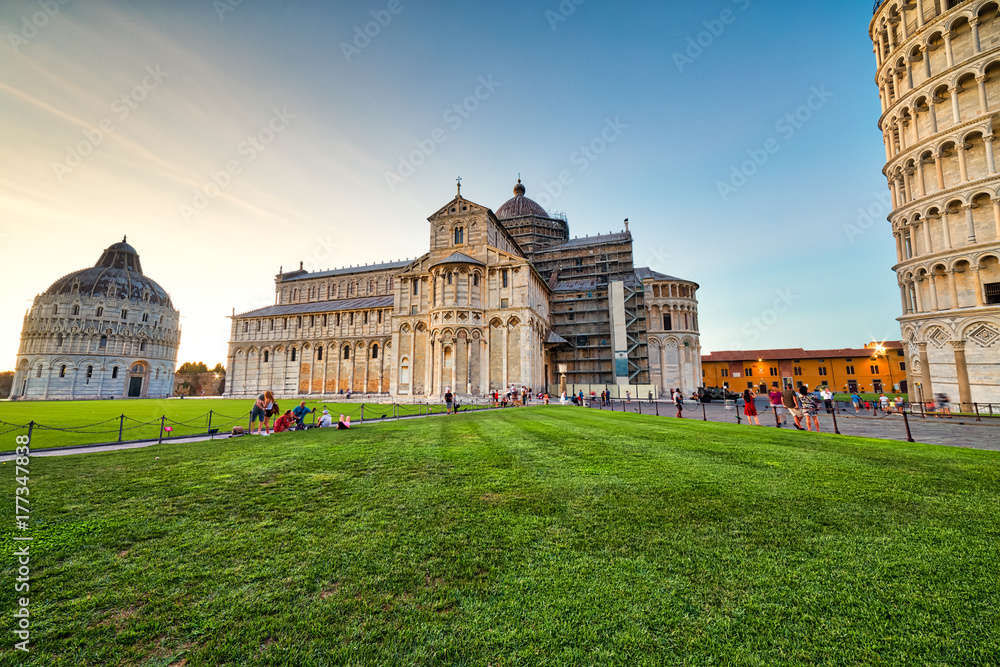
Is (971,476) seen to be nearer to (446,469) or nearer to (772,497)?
(772,497)

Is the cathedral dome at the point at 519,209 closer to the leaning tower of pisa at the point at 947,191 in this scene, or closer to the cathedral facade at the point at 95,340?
the leaning tower of pisa at the point at 947,191

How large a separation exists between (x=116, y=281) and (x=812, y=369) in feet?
366

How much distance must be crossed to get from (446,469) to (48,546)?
4753 mm

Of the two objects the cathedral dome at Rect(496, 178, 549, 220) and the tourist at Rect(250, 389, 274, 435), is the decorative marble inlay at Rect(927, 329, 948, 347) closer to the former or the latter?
the tourist at Rect(250, 389, 274, 435)

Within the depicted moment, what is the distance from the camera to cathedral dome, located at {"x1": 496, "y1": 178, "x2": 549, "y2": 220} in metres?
53.2

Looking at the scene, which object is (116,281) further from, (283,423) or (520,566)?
(520,566)

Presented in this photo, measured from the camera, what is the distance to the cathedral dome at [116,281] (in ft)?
197

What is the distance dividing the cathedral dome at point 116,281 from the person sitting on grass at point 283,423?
236 feet

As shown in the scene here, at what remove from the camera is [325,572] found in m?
3.40

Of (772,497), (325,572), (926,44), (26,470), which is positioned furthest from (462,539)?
(926,44)

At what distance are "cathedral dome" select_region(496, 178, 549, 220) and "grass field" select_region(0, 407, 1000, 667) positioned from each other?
5008 centimetres

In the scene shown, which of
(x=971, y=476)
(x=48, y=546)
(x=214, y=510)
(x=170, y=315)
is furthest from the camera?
(x=170, y=315)

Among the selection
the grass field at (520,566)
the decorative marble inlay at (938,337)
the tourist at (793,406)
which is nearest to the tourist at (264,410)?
the grass field at (520,566)

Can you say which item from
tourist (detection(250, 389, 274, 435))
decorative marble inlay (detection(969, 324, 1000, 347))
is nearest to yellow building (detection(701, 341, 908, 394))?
decorative marble inlay (detection(969, 324, 1000, 347))
